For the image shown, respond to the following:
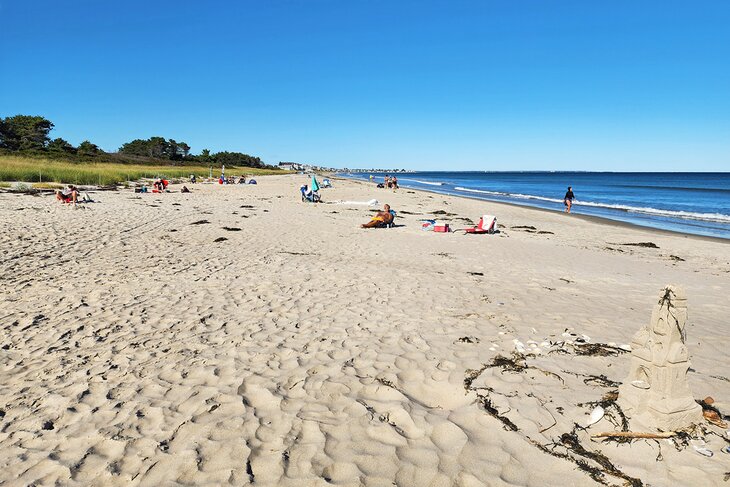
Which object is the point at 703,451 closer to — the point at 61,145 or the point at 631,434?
the point at 631,434

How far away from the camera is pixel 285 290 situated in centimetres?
714

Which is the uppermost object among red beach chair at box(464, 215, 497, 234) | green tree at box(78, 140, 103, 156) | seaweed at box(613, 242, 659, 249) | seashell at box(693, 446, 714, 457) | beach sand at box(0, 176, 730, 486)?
green tree at box(78, 140, 103, 156)

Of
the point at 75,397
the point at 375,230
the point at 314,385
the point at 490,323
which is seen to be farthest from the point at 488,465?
the point at 375,230

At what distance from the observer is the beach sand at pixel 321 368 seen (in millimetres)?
2922

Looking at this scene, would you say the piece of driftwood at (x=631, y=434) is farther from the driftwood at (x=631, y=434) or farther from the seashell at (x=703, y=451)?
the seashell at (x=703, y=451)

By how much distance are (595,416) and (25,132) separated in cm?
7976

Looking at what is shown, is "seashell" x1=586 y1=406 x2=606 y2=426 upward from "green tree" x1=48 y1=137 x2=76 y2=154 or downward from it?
downward

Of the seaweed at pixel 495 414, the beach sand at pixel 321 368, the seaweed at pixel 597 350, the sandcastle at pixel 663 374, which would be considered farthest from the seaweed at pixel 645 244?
the seaweed at pixel 495 414

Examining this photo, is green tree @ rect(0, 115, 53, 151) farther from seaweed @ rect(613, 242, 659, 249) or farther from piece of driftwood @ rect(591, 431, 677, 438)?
piece of driftwood @ rect(591, 431, 677, 438)

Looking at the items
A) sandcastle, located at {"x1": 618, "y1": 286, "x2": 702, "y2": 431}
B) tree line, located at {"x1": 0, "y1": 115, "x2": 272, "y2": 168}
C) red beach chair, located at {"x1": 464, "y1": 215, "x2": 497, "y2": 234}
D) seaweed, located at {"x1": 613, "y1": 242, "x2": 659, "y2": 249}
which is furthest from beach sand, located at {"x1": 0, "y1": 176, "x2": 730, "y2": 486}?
tree line, located at {"x1": 0, "y1": 115, "x2": 272, "y2": 168}

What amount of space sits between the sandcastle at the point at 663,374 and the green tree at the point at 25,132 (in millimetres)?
69124

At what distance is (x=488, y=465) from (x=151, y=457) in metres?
2.36

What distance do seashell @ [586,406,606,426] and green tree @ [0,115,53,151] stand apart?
2713 inches

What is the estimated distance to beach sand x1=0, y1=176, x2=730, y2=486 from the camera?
292 centimetres
